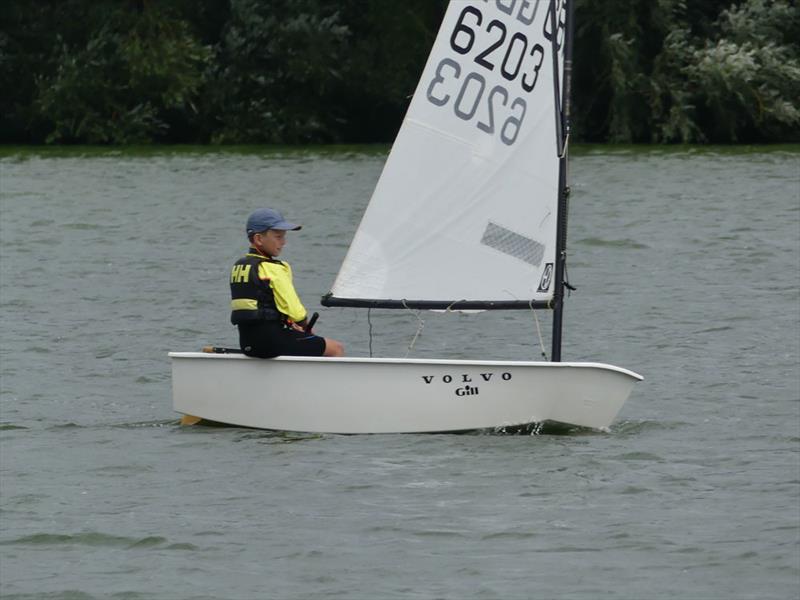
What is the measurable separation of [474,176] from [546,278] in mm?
742

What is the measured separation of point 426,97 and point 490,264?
41.5 inches

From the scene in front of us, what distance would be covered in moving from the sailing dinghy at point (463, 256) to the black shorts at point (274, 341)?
7 centimetres

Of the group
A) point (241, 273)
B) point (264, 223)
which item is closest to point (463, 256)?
point (264, 223)

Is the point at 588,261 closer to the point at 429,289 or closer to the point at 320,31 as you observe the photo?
the point at 429,289

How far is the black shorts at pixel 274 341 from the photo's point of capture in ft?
33.0

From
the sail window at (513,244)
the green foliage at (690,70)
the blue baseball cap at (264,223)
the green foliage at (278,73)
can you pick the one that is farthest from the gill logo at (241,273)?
the green foliage at (278,73)

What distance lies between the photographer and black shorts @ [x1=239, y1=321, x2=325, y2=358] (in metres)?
10.1

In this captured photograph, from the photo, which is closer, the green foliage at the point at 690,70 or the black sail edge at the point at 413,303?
the black sail edge at the point at 413,303

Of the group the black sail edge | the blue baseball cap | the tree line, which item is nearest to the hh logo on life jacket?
the black sail edge

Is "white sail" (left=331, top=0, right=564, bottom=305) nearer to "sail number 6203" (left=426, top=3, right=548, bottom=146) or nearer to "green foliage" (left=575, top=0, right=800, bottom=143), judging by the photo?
"sail number 6203" (left=426, top=3, right=548, bottom=146)

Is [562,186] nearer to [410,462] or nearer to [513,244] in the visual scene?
[513,244]

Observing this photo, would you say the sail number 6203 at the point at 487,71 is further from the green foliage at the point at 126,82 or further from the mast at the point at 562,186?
the green foliage at the point at 126,82

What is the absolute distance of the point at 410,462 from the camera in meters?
9.77

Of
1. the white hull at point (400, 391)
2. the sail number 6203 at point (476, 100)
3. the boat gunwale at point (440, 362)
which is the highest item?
the sail number 6203 at point (476, 100)
